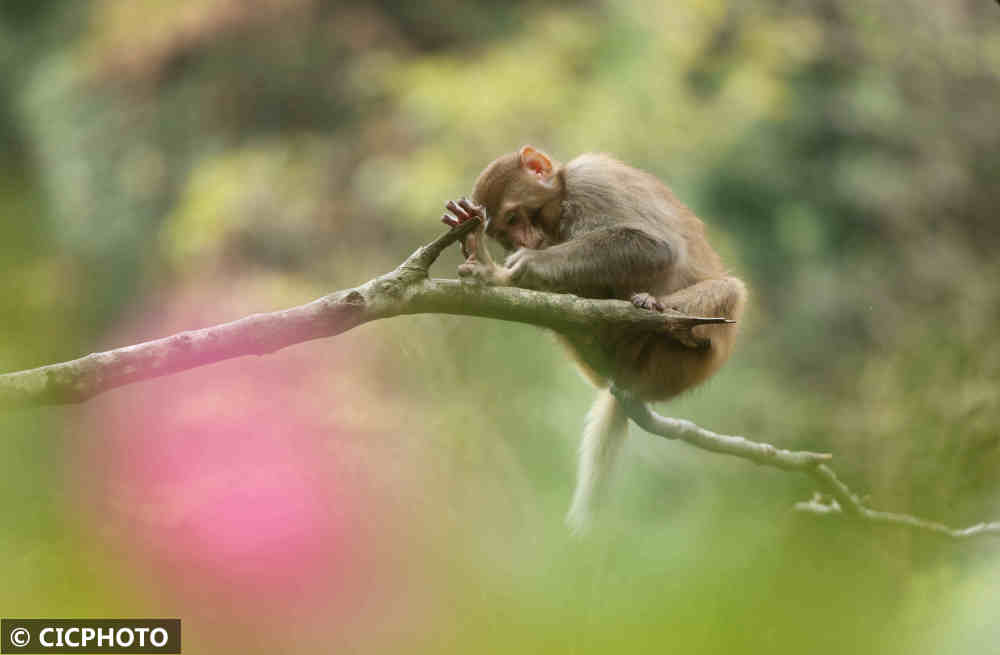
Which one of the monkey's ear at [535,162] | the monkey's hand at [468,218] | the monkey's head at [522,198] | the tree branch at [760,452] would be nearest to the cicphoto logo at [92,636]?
the tree branch at [760,452]

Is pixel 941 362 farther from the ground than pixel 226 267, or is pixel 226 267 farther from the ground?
pixel 226 267

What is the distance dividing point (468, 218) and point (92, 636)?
1359 mm

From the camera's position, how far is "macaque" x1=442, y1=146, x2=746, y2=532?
2578 millimetres

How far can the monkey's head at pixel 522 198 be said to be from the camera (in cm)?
276

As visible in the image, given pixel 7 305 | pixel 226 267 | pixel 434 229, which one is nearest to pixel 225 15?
pixel 226 267

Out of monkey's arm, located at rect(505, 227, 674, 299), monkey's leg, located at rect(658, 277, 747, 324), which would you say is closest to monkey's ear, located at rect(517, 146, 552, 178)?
monkey's arm, located at rect(505, 227, 674, 299)

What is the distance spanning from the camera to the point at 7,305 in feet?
3.02

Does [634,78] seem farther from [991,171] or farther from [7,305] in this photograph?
[7,305]

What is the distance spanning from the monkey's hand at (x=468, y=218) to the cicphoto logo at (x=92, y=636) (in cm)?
121

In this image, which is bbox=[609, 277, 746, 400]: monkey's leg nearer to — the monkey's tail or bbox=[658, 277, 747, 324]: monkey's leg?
bbox=[658, 277, 747, 324]: monkey's leg

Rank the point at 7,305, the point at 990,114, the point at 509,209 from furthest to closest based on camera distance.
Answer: the point at 990,114 < the point at 509,209 < the point at 7,305

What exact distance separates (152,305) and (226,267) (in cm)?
76

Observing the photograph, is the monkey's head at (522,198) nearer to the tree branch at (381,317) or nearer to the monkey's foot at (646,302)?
the monkey's foot at (646,302)

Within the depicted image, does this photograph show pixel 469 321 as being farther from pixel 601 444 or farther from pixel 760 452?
pixel 760 452
